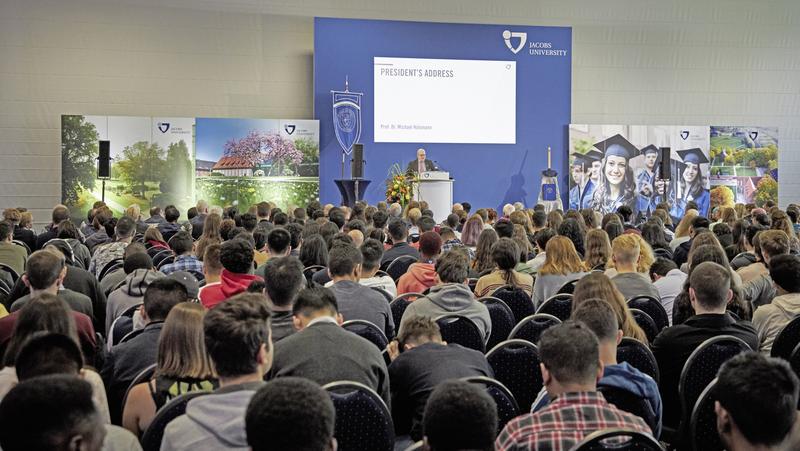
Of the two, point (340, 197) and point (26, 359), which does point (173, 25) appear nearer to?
point (340, 197)

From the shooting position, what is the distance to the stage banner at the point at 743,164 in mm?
16641

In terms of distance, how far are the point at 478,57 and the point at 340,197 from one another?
401 centimetres

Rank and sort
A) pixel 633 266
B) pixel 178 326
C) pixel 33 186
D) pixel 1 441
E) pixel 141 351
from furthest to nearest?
1. pixel 33 186
2. pixel 633 266
3. pixel 141 351
4. pixel 178 326
5. pixel 1 441

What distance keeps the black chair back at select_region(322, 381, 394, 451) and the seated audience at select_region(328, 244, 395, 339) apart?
1687 mm

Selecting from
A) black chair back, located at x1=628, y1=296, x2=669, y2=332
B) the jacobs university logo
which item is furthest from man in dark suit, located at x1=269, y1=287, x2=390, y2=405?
the jacobs university logo

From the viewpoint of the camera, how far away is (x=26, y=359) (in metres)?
2.41

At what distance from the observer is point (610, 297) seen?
362 cm

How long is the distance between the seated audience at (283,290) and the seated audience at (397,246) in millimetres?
3029

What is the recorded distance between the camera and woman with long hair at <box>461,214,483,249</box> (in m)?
7.56

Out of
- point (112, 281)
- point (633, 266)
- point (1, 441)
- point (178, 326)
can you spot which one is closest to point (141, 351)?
point (178, 326)

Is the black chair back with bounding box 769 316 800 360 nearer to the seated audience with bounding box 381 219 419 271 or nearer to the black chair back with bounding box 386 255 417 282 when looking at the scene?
the black chair back with bounding box 386 255 417 282

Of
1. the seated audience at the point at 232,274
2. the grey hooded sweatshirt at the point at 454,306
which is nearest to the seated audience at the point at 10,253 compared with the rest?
the seated audience at the point at 232,274

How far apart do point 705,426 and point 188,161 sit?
12518mm

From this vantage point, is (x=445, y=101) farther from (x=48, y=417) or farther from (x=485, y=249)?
(x=48, y=417)
